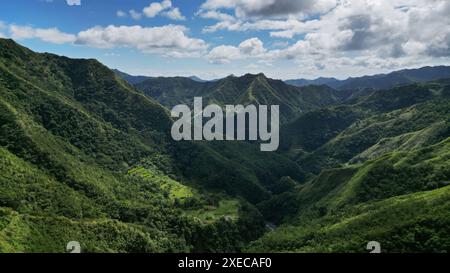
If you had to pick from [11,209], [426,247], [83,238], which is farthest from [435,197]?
[11,209]

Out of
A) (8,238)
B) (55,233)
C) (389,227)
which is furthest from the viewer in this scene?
(55,233)
